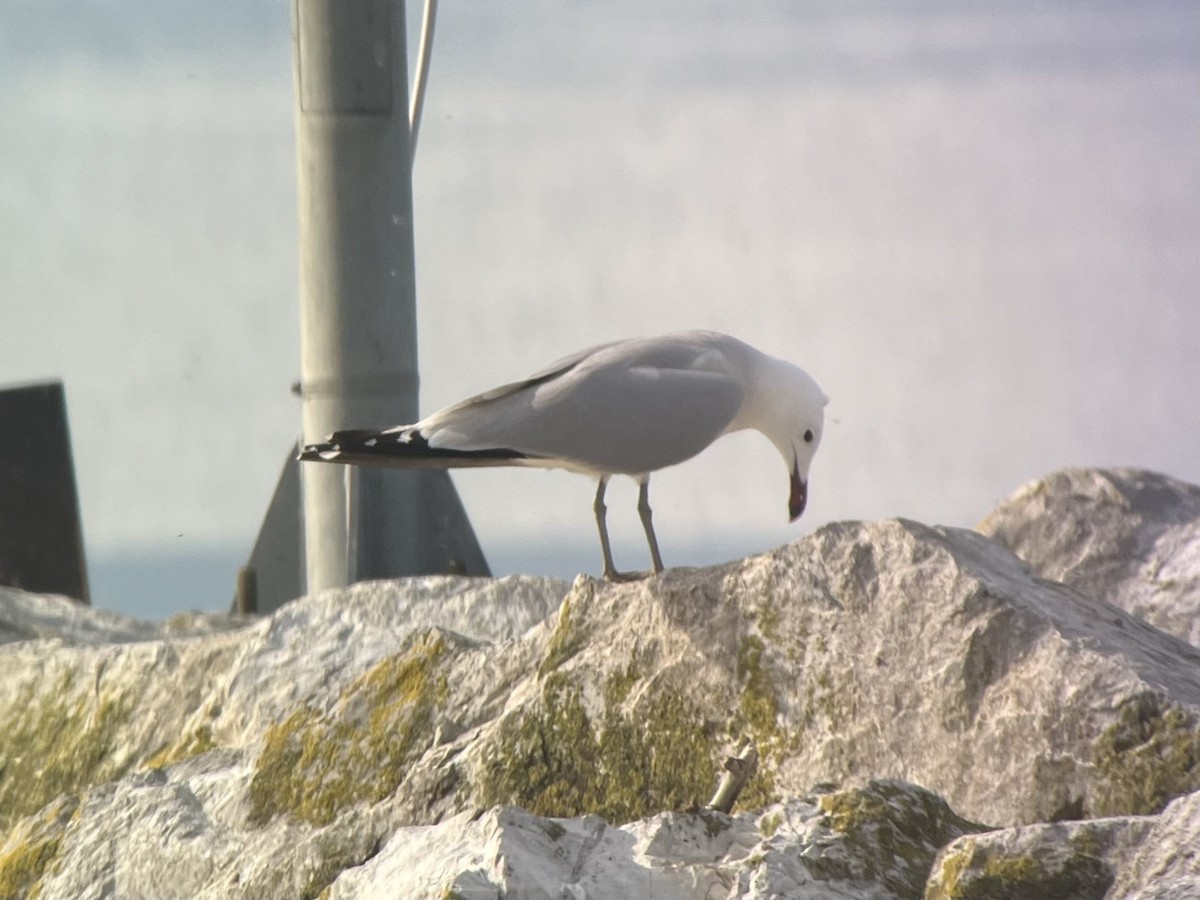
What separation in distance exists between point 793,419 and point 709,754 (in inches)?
75.7

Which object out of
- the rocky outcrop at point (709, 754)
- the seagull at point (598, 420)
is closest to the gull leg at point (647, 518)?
the seagull at point (598, 420)

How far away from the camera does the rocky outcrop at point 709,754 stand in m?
2.68

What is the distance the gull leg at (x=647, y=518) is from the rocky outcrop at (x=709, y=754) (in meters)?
0.77

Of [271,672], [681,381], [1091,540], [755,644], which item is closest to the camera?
[755,644]

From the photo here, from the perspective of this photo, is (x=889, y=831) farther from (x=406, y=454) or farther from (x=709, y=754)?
(x=406, y=454)

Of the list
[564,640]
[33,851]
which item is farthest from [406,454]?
[33,851]

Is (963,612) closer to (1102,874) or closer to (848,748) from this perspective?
(848,748)

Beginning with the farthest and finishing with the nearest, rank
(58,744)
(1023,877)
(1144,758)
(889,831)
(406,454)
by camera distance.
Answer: (406,454)
(58,744)
(1144,758)
(889,831)
(1023,877)

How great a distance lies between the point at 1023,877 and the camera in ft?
8.27

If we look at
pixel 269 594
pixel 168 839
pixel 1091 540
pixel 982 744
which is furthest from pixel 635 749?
pixel 269 594

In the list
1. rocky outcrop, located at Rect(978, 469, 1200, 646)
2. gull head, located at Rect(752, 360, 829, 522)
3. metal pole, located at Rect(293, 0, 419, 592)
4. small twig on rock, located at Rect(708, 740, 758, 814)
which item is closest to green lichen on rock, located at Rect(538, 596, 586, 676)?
small twig on rock, located at Rect(708, 740, 758, 814)

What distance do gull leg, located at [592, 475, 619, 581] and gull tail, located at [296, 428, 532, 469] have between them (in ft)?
0.92

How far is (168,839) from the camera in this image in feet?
11.8

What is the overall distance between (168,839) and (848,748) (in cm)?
146
